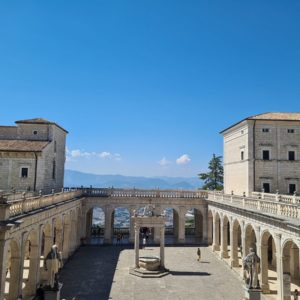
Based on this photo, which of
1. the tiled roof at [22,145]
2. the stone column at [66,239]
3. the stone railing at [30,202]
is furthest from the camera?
the tiled roof at [22,145]

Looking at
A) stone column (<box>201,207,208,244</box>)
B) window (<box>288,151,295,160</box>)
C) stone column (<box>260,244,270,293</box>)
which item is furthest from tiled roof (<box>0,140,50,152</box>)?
window (<box>288,151,295,160</box>)

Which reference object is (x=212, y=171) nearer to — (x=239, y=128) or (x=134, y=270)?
(x=239, y=128)

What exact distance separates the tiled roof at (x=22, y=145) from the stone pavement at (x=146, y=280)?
1180 centimetres

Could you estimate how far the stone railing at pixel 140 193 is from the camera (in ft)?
147

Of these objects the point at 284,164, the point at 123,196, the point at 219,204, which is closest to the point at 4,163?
the point at 123,196

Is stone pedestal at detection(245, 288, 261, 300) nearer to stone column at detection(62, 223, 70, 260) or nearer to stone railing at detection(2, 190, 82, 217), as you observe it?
stone railing at detection(2, 190, 82, 217)

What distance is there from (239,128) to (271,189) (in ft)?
26.2

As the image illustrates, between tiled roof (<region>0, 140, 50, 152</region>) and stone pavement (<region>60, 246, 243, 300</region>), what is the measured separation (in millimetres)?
11800

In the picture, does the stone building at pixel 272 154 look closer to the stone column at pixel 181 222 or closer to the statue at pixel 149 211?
the stone column at pixel 181 222

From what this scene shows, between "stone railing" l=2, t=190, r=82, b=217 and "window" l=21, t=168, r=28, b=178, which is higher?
"window" l=21, t=168, r=28, b=178

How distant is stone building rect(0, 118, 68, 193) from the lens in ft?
113

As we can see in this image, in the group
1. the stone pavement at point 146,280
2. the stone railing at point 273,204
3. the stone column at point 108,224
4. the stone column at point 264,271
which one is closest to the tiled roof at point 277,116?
the stone railing at point 273,204

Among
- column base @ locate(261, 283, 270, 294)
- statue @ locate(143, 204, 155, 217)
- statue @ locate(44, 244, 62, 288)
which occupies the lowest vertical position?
column base @ locate(261, 283, 270, 294)

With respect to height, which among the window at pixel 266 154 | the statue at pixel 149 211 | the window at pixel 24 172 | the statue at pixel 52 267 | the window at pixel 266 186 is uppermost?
the window at pixel 266 154
